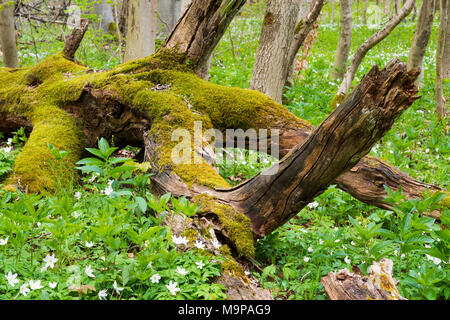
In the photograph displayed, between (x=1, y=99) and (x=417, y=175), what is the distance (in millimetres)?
5700

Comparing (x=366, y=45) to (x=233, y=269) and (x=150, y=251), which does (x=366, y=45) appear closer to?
(x=233, y=269)

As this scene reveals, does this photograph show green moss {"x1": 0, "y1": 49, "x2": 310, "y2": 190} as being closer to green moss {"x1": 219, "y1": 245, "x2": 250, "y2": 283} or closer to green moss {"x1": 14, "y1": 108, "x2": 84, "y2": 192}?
green moss {"x1": 14, "y1": 108, "x2": 84, "y2": 192}

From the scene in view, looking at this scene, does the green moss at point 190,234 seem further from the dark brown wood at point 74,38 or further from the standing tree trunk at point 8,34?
the standing tree trunk at point 8,34

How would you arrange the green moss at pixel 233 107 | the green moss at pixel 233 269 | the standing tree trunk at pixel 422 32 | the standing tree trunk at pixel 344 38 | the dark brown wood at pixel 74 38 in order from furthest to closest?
the standing tree trunk at pixel 344 38 < the standing tree trunk at pixel 422 32 < the dark brown wood at pixel 74 38 < the green moss at pixel 233 107 < the green moss at pixel 233 269

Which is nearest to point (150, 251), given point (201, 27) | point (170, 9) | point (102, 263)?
point (102, 263)

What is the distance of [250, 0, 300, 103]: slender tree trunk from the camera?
619 cm

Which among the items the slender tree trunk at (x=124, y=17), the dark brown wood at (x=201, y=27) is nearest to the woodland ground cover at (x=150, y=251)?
the dark brown wood at (x=201, y=27)

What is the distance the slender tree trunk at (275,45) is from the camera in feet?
20.3

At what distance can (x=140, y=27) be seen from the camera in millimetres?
7117

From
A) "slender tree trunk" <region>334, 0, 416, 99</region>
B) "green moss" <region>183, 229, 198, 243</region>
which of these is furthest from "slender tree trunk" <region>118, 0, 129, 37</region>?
"green moss" <region>183, 229, 198, 243</region>

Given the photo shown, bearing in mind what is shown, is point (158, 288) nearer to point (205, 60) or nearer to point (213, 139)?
point (213, 139)

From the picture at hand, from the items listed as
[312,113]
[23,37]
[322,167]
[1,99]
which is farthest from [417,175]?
[23,37]

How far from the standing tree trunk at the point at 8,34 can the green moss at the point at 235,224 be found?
601cm

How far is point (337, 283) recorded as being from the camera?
2.46 m
